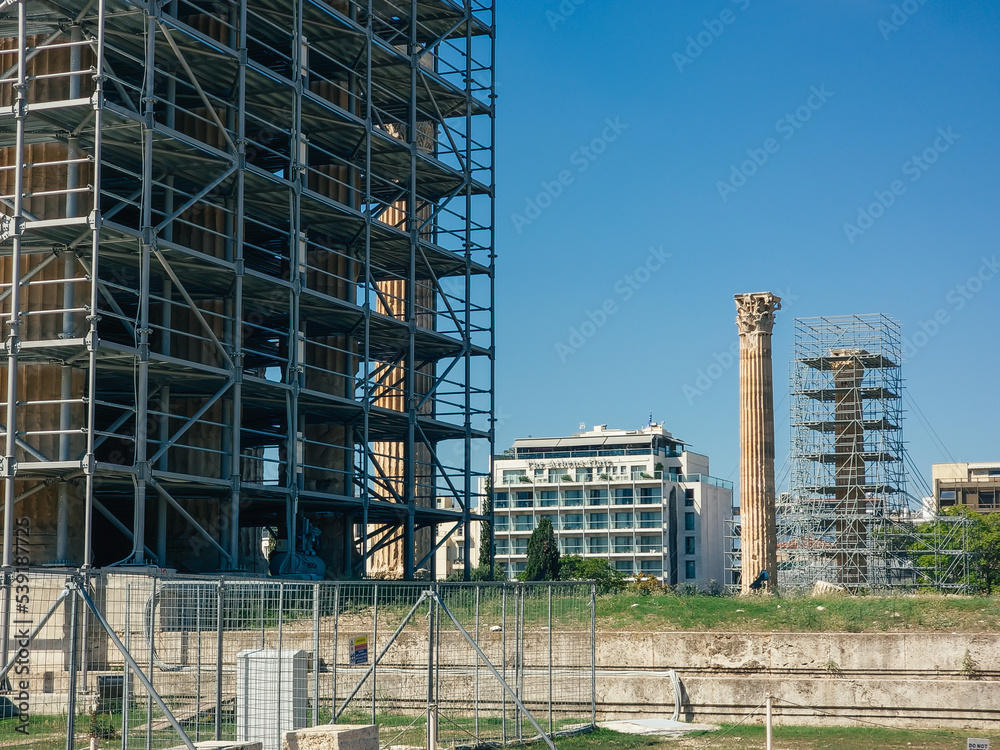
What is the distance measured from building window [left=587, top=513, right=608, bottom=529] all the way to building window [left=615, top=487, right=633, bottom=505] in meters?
1.83

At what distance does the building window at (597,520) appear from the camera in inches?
4658

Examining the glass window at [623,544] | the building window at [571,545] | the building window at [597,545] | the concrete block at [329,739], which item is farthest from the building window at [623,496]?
the concrete block at [329,739]

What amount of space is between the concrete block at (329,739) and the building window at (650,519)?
104 meters

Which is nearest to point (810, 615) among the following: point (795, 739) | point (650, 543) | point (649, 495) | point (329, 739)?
point (795, 739)

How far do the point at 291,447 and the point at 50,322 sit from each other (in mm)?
6537

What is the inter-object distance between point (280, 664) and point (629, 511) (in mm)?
104289

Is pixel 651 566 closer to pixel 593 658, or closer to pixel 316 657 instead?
pixel 593 658

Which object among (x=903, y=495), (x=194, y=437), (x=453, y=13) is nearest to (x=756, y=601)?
(x=194, y=437)

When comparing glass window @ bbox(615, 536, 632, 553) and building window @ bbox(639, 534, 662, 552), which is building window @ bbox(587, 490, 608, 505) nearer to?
glass window @ bbox(615, 536, 632, 553)

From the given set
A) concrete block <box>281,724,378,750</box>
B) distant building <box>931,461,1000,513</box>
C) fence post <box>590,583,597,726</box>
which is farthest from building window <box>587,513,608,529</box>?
concrete block <box>281,724,378,750</box>

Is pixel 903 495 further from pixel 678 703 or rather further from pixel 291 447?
pixel 678 703

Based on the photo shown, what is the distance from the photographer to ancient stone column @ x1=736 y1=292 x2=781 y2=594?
2042 inches

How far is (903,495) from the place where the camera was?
6581cm

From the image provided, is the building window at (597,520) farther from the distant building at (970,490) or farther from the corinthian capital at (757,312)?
the corinthian capital at (757,312)
